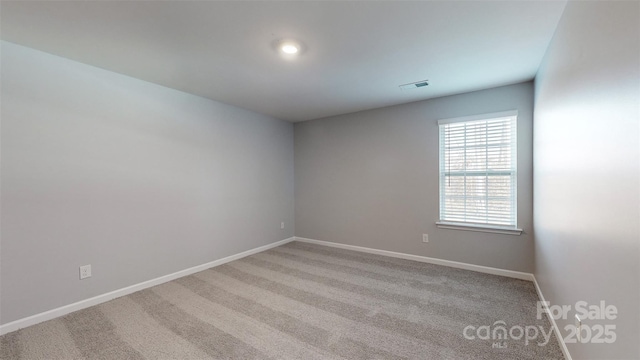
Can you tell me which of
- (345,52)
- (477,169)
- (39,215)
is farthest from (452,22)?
(39,215)

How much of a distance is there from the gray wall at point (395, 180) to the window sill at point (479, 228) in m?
0.06

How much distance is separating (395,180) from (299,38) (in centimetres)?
261

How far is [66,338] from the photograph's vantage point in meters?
2.04

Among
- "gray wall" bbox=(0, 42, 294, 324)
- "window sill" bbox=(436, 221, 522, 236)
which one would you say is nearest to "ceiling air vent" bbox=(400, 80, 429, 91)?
"window sill" bbox=(436, 221, 522, 236)

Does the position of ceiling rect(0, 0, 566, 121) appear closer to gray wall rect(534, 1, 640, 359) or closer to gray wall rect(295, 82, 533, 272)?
gray wall rect(534, 1, 640, 359)

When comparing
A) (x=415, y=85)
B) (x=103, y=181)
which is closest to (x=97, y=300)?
(x=103, y=181)

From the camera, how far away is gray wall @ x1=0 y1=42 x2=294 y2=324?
2.18m

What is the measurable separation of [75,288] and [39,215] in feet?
2.55

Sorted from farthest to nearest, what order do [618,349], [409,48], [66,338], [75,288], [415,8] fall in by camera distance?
1. [75,288]
2. [409,48]
3. [66,338]
4. [415,8]
5. [618,349]

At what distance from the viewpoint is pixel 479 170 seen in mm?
3373

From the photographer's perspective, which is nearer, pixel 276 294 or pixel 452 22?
pixel 452 22

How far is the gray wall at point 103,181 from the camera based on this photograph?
2.18m

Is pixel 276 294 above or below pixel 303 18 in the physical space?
below

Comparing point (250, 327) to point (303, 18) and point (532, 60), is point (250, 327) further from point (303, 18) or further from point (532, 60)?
point (532, 60)
